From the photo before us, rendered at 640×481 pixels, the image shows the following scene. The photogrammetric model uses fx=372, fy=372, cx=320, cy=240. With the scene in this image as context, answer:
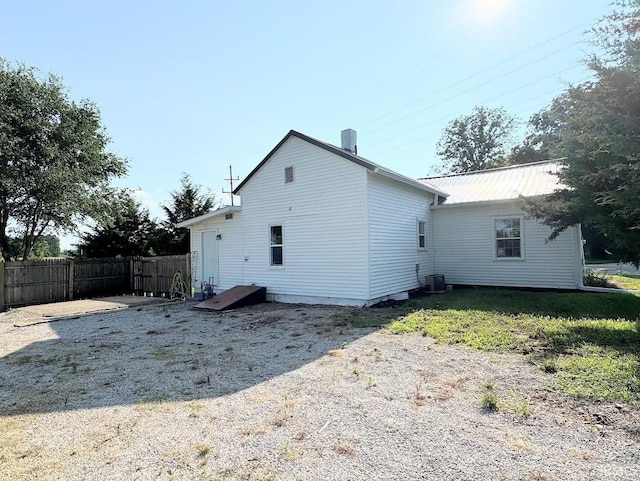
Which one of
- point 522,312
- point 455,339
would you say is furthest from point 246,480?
point 522,312

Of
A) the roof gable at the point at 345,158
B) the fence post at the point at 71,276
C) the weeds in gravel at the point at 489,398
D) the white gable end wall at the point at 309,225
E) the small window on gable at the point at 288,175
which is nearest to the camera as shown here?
the weeds in gravel at the point at 489,398

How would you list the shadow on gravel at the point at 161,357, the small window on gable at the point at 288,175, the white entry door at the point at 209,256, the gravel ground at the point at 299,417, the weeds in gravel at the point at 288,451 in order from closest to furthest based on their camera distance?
the gravel ground at the point at 299,417, the weeds in gravel at the point at 288,451, the shadow on gravel at the point at 161,357, the small window on gable at the point at 288,175, the white entry door at the point at 209,256

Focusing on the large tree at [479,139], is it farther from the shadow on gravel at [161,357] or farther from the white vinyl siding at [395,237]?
the shadow on gravel at [161,357]

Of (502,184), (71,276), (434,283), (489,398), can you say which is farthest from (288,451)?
(71,276)

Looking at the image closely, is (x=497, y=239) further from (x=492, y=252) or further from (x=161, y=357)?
(x=161, y=357)

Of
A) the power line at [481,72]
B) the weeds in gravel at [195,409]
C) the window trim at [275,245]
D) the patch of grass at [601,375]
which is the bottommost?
the weeds in gravel at [195,409]

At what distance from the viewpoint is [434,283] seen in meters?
12.9

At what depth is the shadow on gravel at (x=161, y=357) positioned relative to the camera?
4.50 m

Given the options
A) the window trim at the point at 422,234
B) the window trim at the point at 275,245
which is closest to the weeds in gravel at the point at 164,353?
the window trim at the point at 275,245

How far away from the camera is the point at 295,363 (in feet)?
18.1

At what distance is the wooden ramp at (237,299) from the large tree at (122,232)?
918cm

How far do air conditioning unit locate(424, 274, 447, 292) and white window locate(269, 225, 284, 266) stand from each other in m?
5.14

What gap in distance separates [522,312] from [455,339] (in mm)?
3303

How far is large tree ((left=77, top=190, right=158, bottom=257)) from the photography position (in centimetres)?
1818
